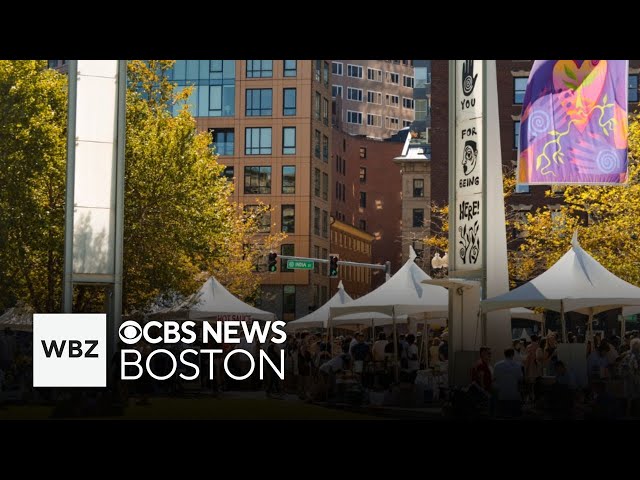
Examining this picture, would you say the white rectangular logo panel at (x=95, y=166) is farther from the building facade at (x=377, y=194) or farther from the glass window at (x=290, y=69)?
the building facade at (x=377, y=194)

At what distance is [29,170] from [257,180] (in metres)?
60.3

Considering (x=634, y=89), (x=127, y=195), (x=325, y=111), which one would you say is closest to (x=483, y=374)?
(x=127, y=195)

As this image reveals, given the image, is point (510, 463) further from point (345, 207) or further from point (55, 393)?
point (345, 207)

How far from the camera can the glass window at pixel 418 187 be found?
10282cm

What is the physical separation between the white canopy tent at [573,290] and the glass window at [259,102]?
74.0 metres

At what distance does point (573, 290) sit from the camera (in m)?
24.3

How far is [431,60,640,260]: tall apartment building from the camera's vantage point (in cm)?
6600

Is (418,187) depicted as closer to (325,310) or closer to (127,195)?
(127,195)

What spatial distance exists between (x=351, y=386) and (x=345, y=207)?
93300mm

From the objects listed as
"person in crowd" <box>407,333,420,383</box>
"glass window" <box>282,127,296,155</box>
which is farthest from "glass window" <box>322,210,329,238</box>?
"person in crowd" <box>407,333,420,383</box>

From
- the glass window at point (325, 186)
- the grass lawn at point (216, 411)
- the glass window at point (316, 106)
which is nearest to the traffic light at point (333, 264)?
the grass lawn at point (216, 411)

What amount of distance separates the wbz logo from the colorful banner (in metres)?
9.65

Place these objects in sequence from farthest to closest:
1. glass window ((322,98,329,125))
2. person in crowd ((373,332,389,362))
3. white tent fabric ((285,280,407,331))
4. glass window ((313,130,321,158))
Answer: glass window ((322,98,329,125))
glass window ((313,130,321,158))
white tent fabric ((285,280,407,331))
person in crowd ((373,332,389,362))

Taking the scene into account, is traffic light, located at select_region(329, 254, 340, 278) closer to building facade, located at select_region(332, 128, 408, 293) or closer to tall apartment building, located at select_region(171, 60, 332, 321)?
tall apartment building, located at select_region(171, 60, 332, 321)
